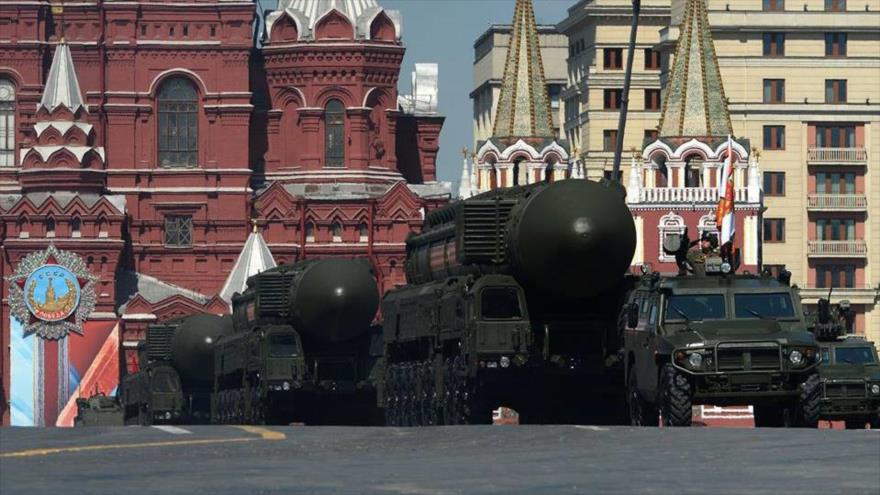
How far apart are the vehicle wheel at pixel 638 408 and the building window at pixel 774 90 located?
293ft

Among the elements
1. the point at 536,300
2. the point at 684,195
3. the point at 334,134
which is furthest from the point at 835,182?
the point at 536,300

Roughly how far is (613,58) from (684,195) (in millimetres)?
29177

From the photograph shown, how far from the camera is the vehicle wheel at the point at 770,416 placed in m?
36.3

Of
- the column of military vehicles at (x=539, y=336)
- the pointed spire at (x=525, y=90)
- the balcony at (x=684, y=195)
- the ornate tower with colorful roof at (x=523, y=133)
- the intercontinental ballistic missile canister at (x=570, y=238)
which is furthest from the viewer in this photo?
the pointed spire at (x=525, y=90)

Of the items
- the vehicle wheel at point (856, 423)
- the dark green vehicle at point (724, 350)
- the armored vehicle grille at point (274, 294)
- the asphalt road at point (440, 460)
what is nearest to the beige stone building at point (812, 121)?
the armored vehicle grille at point (274, 294)

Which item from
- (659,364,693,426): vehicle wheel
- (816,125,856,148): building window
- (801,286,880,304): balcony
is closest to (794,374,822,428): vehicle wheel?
(659,364,693,426): vehicle wheel

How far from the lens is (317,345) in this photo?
203 ft

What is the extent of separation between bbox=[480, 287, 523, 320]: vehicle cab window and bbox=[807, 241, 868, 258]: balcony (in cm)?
8330

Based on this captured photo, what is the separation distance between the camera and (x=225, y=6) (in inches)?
4749

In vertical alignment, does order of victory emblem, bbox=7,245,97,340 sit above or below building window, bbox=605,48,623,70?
below

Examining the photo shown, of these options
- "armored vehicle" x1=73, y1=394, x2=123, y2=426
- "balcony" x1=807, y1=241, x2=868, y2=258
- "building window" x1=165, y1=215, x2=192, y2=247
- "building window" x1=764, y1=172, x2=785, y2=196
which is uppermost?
"building window" x1=764, y1=172, x2=785, y2=196

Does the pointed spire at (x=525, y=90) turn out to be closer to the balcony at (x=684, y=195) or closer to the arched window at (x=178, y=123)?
the balcony at (x=684, y=195)

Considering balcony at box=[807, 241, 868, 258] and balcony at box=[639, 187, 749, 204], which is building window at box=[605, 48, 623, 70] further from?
balcony at box=[639, 187, 749, 204]

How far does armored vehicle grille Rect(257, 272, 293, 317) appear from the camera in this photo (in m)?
63.1
